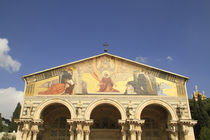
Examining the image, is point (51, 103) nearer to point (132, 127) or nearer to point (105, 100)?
point (105, 100)

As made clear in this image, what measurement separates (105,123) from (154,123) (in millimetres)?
5017

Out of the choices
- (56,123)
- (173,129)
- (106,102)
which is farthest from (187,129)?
(56,123)

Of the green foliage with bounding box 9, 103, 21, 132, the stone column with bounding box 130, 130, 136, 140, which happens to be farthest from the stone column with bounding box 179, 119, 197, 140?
the green foliage with bounding box 9, 103, 21, 132

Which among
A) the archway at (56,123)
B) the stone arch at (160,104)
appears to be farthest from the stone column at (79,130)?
the stone arch at (160,104)

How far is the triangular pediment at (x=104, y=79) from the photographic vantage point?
17.7m

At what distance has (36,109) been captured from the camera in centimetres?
1700

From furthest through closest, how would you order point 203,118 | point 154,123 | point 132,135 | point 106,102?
point 203,118, point 154,123, point 106,102, point 132,135

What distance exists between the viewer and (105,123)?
2045cm

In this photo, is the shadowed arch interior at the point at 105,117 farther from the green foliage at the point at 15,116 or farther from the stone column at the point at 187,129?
the green foliage at the point at 15,116

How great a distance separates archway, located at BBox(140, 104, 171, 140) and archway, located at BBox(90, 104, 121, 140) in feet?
9.13

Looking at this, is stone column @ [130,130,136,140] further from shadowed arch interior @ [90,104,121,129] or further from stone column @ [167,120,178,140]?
shadowed arch interior @ [90,104,121,129]

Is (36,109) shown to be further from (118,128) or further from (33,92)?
(118,128)

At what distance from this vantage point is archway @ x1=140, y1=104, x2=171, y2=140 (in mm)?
19231

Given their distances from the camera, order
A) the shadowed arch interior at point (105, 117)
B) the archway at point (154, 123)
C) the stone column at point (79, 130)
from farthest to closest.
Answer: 1. the shadowed arch interior at point (105, 117)
2. the archway at point (154, 123)
3. the stone column at point (79, 130)
